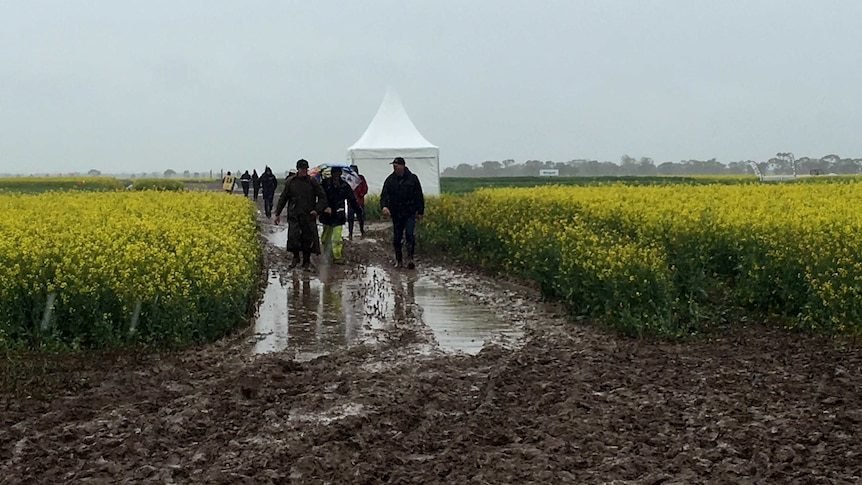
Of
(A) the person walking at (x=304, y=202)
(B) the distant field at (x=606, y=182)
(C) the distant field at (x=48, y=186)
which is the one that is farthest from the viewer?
(B) the distant field at (x=606, y=182)

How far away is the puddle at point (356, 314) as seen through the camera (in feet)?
29.8

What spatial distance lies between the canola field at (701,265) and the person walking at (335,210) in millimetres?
2622

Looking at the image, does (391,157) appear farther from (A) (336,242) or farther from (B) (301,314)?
(B) (301,314)

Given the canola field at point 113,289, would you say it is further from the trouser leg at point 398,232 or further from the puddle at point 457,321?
the trouser leg at point 398,232

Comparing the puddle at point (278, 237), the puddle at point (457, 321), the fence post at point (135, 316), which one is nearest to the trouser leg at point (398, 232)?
the puddle at point (457, 321)

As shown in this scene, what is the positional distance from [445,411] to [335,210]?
9.32 metres

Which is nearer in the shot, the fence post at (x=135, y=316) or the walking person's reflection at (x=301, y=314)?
the fence post at (x=135, y=316)

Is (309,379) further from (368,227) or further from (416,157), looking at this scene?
(416,157)

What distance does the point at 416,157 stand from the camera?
111 ft

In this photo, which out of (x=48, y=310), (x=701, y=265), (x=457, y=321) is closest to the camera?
(x=48, y=310)

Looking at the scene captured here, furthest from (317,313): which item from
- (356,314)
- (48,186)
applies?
(48,186)

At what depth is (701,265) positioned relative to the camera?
37.1ft

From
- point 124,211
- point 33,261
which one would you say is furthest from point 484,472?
point 124,211

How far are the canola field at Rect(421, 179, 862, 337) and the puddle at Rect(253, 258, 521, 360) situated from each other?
1.17 meters
